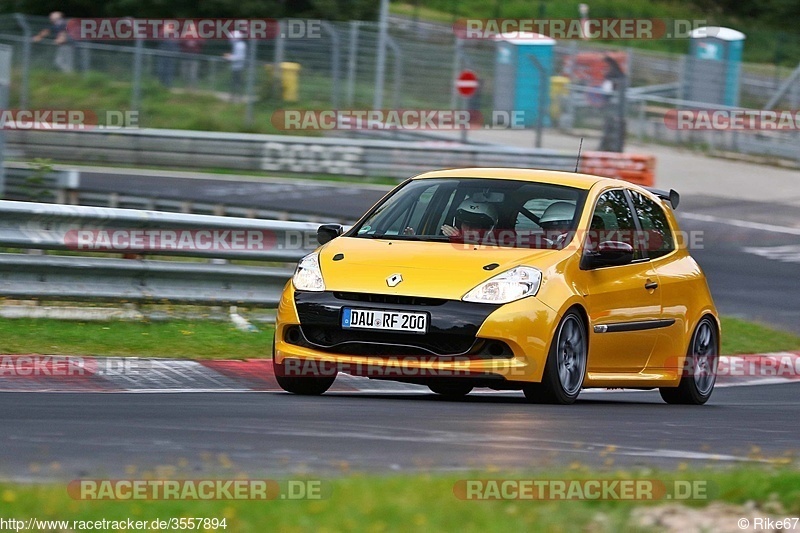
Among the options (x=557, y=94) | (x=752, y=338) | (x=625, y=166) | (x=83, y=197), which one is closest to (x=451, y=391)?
(x=752, y=338)

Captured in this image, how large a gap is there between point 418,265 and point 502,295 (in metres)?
0.54

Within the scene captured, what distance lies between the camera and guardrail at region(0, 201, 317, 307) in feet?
37.5

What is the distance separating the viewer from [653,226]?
1055 centimetres

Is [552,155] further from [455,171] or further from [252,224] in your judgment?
[455,171]

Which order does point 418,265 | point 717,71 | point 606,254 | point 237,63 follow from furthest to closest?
point 717,71 → point 237,63 → point 606,254 → point 418,265

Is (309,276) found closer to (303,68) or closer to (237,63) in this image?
(237,63)

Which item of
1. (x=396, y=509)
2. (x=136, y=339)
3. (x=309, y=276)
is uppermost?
(x=396, y=509)

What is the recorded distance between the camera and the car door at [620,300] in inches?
368

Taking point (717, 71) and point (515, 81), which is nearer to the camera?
point (515, 81)

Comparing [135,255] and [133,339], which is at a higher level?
[135,255]

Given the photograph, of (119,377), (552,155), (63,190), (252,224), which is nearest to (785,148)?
(552,155)

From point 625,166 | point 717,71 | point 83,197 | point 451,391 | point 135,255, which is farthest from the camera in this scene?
point 717,71

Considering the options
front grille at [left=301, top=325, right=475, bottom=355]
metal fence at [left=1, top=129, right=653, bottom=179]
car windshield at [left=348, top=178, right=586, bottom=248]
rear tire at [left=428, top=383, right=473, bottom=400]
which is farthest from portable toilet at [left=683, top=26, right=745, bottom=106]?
front grille at [left=301, top=325, right=475, bottom=355]

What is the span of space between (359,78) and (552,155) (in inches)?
220
